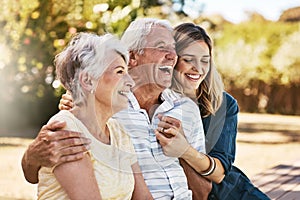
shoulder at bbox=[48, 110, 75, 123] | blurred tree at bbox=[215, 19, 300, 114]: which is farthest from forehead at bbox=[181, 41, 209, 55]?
blurred tree at bbox=[215, 19, 300, 114]

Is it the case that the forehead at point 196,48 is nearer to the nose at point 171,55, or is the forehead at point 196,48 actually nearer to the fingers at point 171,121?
the nose at point 171,55

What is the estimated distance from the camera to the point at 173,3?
34.9 ft

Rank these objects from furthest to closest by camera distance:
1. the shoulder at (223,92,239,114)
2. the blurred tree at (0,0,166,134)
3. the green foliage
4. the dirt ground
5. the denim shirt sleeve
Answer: the green foliage
the blurred tree at (0,0,166,134)
the dirt ground
the shoulder at (223,92,239,114)
the denim shirt sleeve

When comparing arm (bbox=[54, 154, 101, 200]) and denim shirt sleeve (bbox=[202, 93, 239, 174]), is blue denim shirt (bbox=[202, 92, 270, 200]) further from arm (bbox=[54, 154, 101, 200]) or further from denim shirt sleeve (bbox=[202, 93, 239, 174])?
arm (bbox=[54, 154, 101, 200])

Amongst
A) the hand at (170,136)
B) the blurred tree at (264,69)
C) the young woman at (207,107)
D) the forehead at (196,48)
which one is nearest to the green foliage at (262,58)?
the blurred tree at (264,69)

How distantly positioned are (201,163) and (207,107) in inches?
13.1

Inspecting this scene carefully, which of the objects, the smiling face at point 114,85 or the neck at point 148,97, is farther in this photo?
the neck at point 148,97

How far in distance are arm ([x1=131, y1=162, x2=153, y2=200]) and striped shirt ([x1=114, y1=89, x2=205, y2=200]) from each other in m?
0.07

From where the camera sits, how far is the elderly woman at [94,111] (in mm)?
1979

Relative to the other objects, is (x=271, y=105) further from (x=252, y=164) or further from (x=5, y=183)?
(x=5, y=183)

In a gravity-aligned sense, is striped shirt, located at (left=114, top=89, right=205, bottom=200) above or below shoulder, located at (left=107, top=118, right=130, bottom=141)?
below

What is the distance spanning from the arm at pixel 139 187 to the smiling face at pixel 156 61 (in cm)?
33

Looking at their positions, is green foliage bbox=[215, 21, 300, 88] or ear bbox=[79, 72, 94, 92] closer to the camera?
ear bbox=[79, 72, 94, 92]

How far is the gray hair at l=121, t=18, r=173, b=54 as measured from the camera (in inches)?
95.2
